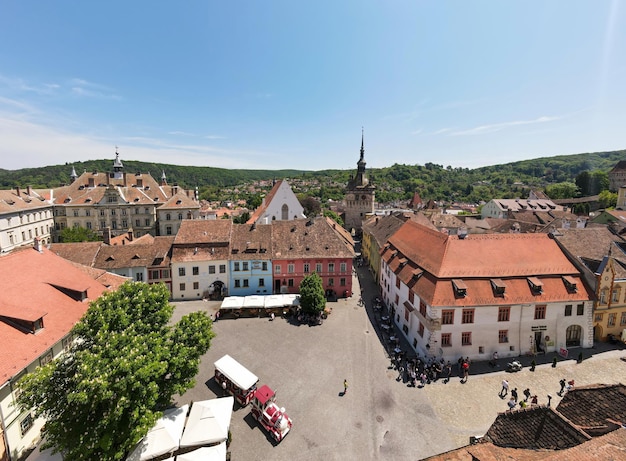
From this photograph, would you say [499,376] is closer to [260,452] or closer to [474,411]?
[474,411]

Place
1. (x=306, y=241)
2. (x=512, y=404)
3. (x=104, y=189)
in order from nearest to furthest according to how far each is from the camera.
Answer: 1. (x=512, y=404)
2. (x=306, y=241)
3. (x=104, y=189)

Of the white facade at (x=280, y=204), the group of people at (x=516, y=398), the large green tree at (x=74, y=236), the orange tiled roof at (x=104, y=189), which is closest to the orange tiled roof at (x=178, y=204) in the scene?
the orange tiled roof at (x=104, y=189)

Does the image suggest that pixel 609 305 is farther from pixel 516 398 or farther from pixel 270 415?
pixel 270 415

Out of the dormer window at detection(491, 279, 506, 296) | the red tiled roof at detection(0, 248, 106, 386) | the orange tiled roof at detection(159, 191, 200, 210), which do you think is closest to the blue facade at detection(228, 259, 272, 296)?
the red tiled roof at detection(0, 248, 106, 386)

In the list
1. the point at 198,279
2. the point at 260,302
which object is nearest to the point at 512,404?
the point at 260,302

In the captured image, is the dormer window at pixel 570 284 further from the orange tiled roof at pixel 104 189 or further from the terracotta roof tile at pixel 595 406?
the orange tiled roof at pixel 104 189
